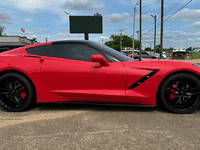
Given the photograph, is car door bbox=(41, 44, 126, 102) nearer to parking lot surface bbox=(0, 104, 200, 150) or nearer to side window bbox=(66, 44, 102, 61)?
side window bbox=(66, 44, 102, 61)

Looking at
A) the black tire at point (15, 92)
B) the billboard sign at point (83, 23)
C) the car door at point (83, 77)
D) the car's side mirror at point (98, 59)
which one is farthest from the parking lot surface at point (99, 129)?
the billboard sign at point (83, 23)

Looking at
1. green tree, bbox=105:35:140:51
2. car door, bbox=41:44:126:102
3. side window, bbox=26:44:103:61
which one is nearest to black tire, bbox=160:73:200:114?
car door, bbox=41:44:126:102

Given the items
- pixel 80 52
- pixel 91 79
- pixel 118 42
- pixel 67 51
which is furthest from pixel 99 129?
pixel 118 42

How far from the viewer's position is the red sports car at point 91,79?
→ 2787 mm

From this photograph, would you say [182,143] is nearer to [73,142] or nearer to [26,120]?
[73,142]

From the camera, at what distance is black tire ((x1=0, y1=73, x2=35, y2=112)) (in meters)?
3.01

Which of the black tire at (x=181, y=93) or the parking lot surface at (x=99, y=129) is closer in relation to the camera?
the parking lot surface at (x=99, y=129)

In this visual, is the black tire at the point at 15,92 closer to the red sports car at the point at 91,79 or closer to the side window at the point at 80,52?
the red sports car at the point at 91,79

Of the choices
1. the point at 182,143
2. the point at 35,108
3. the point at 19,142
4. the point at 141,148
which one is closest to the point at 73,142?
the point at 19,142

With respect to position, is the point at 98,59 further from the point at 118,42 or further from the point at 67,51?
the point at 118,42

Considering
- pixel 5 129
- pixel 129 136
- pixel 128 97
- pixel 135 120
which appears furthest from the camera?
pixel 128 97

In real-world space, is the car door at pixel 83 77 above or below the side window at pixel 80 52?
below

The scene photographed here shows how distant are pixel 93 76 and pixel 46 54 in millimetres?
961

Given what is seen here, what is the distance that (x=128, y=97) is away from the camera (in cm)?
281
